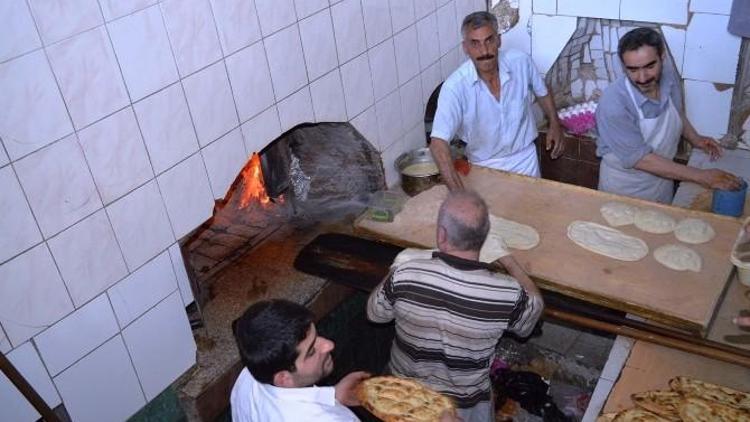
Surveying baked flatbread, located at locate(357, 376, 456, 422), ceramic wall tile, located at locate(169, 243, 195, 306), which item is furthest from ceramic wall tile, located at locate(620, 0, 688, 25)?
ceramic wall tile, located at locate(169, 243, 195, 306)

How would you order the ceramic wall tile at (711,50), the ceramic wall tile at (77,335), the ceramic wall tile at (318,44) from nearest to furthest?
the ceramic wall tile at (77,335)
the ceramic wall tile at (318,44)
the ceramic wall tile at (711,50)

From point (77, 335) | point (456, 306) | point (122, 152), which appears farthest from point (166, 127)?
point (456, 306)

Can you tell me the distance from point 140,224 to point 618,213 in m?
2.71

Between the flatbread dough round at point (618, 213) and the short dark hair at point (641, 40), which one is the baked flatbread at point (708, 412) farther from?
the short dark hair at point (641, 40)

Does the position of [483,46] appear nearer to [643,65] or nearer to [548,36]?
[643,65]

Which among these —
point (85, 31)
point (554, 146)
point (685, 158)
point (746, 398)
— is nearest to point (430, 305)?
point (746, 398)

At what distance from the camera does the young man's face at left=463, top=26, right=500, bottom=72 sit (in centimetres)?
402

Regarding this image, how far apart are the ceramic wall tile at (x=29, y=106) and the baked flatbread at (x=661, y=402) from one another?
2.68m

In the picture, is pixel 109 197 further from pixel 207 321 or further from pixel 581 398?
pixel 581 398

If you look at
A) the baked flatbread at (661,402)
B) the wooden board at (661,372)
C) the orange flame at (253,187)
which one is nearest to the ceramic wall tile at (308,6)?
the orange flame at (253,187)

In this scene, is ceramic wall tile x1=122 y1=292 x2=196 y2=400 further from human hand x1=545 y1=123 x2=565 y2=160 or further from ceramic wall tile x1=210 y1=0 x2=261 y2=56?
human hand x1=545 y1=123 x2=565 y2=160

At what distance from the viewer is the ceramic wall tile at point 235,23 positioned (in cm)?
312

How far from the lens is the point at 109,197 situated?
2832 mm

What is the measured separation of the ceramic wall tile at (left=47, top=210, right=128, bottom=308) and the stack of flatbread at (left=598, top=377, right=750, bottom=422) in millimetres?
2256
